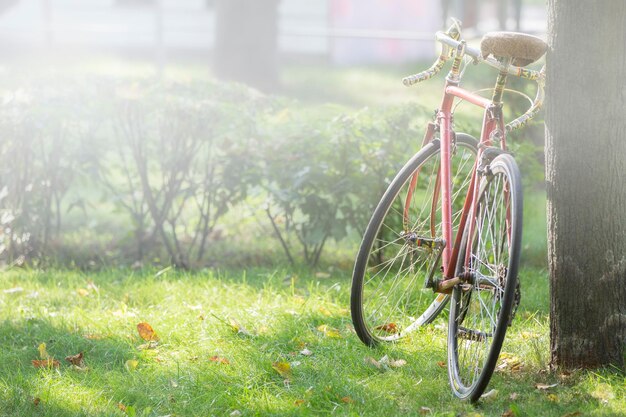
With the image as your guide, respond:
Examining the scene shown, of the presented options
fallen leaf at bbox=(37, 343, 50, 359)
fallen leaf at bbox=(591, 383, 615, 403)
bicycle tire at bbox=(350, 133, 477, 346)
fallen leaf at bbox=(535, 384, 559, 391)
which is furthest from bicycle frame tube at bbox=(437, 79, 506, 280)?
fallen leaf at bbox=(37, 343, 50, 359)

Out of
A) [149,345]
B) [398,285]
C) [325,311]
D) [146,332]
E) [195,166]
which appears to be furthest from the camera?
[195,166]

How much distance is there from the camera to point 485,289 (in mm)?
3678

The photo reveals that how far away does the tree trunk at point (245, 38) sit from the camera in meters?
13.6

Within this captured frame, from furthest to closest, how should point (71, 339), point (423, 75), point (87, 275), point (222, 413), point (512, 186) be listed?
point (87, 275) → point (71, 339) → point (423, 75) → point (222, 413) → point (512, 186)

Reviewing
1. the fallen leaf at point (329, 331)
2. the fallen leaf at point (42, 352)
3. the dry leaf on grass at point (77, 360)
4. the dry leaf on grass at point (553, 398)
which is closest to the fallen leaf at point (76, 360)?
the dry leaf on grass at point (77, 360)

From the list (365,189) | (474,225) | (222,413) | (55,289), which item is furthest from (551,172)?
(55,289)

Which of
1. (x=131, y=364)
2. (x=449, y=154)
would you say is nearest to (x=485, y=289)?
(x=449, y=154)

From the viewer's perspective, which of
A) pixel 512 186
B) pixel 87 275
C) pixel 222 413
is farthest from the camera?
pixel 87 275

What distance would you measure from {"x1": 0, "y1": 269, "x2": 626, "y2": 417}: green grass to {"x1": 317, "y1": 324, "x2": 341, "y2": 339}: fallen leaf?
0.09 feet

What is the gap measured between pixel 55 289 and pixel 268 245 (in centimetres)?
182

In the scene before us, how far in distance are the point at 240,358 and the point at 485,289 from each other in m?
1.20

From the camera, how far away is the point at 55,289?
18.4ft

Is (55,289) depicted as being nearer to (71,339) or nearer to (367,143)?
(71,339)

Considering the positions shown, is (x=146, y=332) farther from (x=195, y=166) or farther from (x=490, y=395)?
(x=195, y=166)
